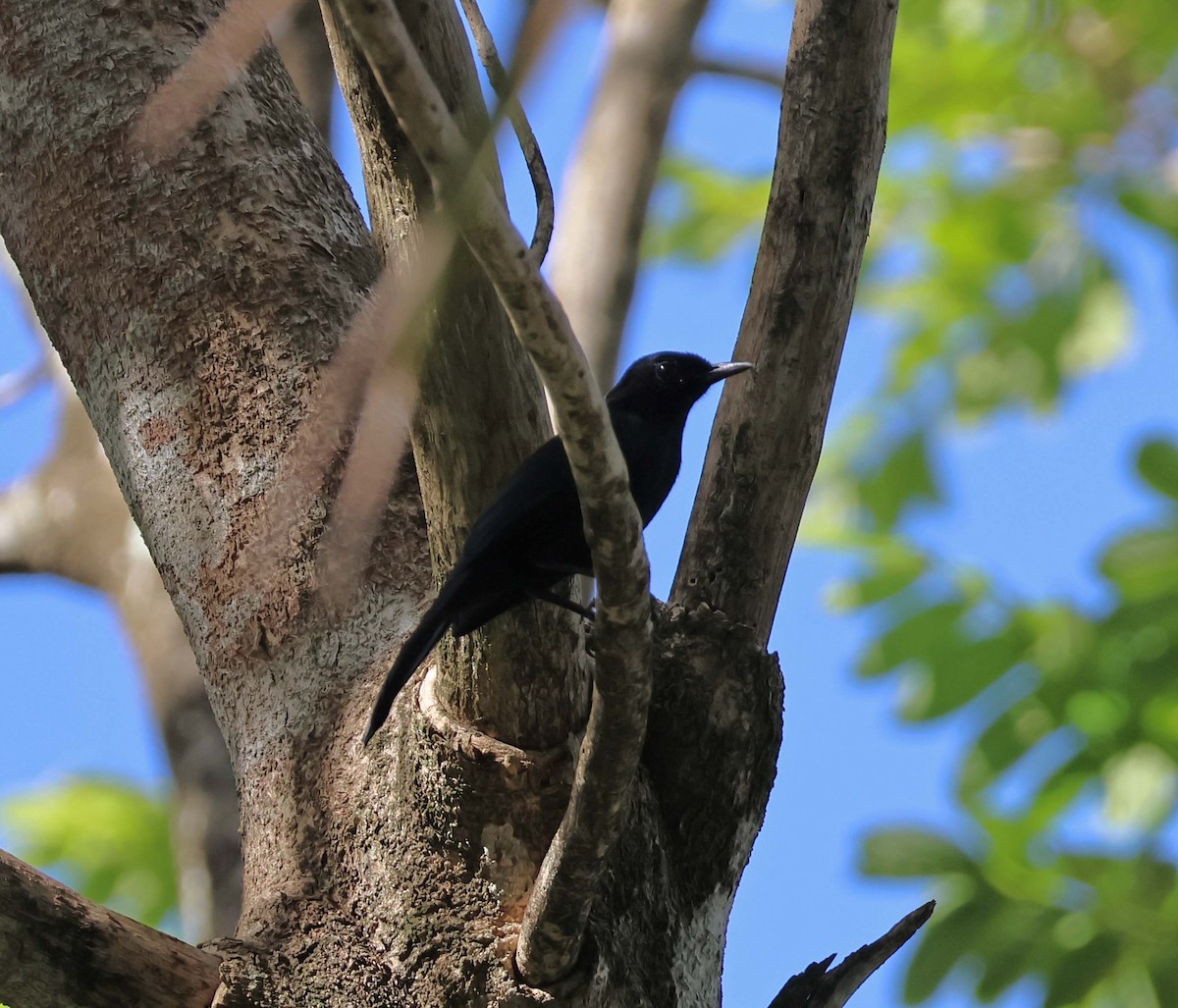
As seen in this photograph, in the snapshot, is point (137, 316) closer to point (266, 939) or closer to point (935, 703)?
point (266, 939)

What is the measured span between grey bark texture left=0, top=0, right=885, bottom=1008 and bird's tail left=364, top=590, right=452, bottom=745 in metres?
0.07

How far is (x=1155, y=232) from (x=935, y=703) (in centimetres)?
198

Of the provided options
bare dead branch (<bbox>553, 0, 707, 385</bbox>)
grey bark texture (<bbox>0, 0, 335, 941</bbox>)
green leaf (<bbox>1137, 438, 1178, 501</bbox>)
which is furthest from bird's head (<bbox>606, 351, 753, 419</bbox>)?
grey bark texture (<bbox>0, 0, 335, 941</bbox>)

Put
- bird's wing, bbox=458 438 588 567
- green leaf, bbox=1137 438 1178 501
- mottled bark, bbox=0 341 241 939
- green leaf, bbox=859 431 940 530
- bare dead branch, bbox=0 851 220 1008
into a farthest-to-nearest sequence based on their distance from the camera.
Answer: green leaf, bbox=859 431 940 530
mottled bark, bbox=0 341 241 939
green leaf, bbox=1137 438 1178 501
bird's wing, bbox=458 438 588 567
bare dead branch, bbox=0 851 220 1008

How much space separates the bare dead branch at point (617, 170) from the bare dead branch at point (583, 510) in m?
2.96

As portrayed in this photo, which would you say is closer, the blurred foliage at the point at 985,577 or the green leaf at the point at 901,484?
the blurred foliage at the point at 985,577

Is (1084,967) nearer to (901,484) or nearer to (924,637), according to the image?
(924,637)

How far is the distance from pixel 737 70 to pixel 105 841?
4290 millimetres

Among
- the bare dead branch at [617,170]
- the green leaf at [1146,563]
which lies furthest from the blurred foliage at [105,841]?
the green leaf at [1146,563]

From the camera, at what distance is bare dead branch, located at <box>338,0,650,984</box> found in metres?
1.42

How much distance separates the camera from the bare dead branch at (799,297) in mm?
2922

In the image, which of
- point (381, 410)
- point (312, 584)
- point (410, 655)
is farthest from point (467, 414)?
point (381, 410)

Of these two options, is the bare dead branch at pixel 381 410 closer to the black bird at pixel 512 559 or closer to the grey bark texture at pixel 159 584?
the black bird at pixel 512 559

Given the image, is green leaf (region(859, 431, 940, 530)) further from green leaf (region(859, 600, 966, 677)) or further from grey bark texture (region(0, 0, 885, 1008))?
grey bark texture (region(0, 0, 885, 1008))
